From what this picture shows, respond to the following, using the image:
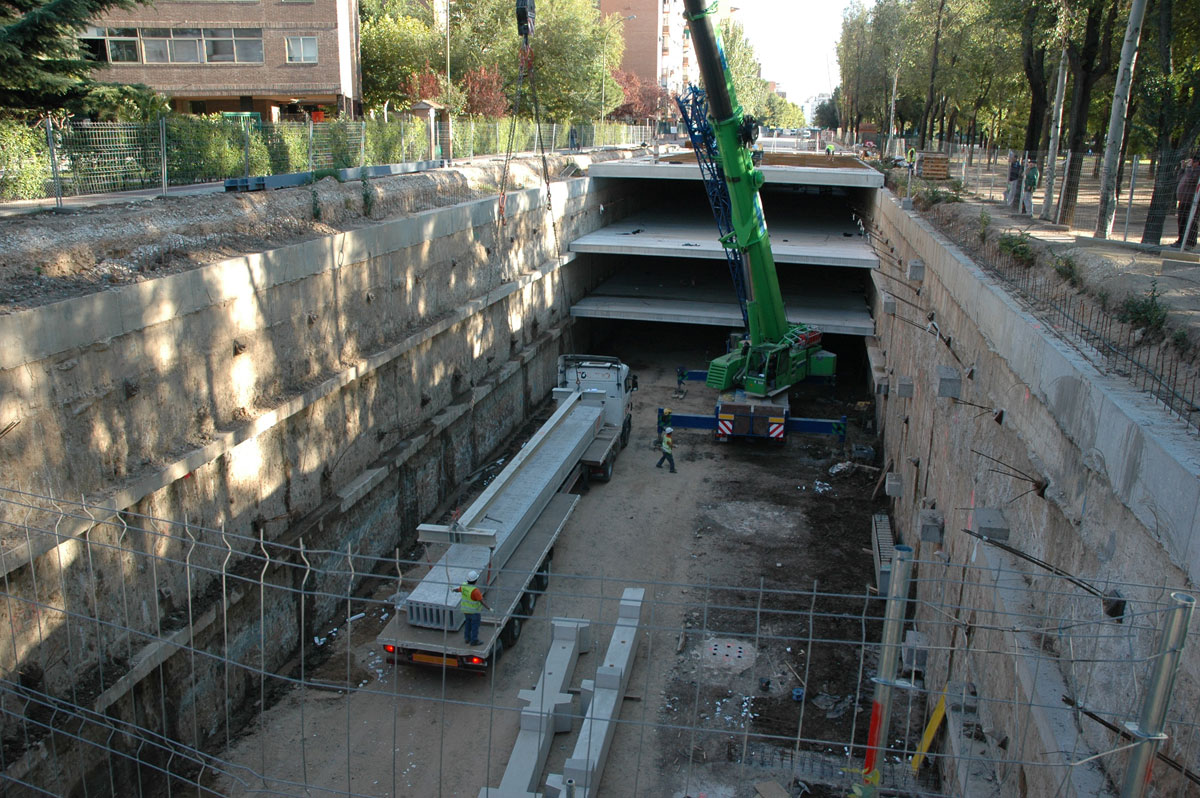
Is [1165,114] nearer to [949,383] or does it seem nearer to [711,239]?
[949,383]

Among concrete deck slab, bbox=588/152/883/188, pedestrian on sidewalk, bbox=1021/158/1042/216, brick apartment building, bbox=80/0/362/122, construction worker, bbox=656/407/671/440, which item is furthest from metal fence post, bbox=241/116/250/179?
brick apartment building, bbox=80/0/362/122

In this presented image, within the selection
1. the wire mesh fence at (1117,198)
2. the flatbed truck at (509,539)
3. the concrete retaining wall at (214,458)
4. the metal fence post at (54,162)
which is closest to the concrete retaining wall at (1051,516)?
the flatbed truck at (509,539)

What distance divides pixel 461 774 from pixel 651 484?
33.2 feet

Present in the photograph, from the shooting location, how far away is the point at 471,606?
454 inches

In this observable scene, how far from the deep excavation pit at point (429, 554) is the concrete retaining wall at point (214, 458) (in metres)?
0.05

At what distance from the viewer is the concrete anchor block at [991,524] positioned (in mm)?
8406

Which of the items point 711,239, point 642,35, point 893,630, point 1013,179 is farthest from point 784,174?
point 642,35

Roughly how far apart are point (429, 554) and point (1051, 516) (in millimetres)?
8770

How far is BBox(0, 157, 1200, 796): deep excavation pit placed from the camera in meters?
6.79

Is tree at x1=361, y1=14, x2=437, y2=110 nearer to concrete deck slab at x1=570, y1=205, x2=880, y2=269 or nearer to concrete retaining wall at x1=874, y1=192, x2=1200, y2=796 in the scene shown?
concrete deck slab at x1=570, y1=205, x2=880, y2=269

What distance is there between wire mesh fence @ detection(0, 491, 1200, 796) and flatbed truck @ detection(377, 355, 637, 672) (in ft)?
0.97

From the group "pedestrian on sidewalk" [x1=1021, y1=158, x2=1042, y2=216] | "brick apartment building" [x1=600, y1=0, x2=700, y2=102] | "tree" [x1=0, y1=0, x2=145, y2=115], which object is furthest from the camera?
"brick apartment building" [x1=600, y1=0, x2=700, y2=102]

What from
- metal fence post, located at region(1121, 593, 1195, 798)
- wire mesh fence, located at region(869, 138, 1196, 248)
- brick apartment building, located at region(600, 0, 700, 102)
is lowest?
metal fence post, located at region(1121, 593, 1195, 798)

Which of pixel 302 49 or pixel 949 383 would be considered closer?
pixel 949 383
